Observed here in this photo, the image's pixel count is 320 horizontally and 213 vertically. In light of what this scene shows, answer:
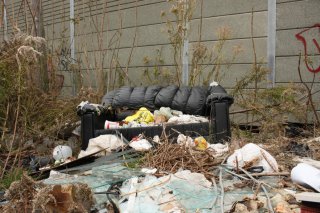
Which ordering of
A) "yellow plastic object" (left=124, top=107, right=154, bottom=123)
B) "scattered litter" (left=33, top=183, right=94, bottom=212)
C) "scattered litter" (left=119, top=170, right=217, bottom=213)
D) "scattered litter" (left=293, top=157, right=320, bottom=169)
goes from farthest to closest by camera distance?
"yellow plastic object" (left=124, top=107, right=154, bottom=123)
"scattered litter" (left=293, top=157, right=320, bottom=169)
"scattered litter" (left=119, top=170, right=217, bottom=213)
"scattered litter" (left=33, top=183, right=94, bottom=212)

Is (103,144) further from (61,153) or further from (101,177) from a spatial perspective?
(101,177)

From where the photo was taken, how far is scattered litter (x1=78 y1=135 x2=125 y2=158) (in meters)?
4.62

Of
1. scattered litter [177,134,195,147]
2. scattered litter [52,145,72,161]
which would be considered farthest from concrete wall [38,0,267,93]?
scattered litter [52,145,72,161]

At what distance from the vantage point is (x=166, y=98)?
559cm

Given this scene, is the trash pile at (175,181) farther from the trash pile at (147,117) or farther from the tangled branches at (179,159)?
the trash pile at (147,117)

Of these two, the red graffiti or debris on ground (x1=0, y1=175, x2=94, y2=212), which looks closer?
debris on ground (x1=0, y1=175, x2=94, y2=212)

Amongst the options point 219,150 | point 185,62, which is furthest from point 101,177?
point 185,62

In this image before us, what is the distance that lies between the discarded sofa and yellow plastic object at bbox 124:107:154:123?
273 mm

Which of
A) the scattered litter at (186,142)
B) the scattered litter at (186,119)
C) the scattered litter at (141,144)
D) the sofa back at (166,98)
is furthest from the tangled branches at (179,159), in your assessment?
the sofa back at (166,98)

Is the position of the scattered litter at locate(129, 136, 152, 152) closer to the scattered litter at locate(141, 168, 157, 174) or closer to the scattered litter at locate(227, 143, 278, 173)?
the scattered litter at locate(141, 168, 157, 174)

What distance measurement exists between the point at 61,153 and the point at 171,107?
158cm

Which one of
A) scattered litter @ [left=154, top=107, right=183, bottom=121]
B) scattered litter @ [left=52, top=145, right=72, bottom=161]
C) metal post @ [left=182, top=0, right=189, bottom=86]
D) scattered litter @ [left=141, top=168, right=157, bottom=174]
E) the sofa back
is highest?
metal post @ [left=182, top=0, right=189, bottom=86]

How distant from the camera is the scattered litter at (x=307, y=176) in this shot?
2664 mm

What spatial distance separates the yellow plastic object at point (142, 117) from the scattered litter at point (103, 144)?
603 mm
